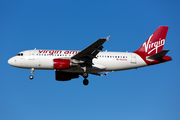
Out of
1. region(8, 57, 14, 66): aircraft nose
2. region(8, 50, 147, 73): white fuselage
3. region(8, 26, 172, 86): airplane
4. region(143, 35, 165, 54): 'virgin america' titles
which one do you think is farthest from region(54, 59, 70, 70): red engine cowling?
region(143, 35, 165, 54): 'virgin america' titles

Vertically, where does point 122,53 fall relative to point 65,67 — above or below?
above

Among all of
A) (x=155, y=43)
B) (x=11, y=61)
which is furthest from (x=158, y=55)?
(x=11, y=61)

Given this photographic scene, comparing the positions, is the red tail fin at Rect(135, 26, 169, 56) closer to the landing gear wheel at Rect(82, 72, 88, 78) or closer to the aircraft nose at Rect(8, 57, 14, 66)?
the landing gear wheel at Rect(82, 72, 88, 78)

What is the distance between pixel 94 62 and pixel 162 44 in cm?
1140

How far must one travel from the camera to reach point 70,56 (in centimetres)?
3756

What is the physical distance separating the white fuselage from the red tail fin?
2223 millimetres

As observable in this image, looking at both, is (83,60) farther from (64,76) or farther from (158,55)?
(158,55)

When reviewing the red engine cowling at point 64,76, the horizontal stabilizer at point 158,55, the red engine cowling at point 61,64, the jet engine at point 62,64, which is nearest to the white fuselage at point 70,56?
the jet engine at point 62,64

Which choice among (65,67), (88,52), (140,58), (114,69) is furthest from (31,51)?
(140,58)

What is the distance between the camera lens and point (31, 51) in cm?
3803

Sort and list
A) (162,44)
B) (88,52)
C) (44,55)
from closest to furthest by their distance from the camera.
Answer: (88,52) → (44,55) → (162,44)

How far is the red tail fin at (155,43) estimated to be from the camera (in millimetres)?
40094

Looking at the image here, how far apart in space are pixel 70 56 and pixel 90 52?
397 cm
